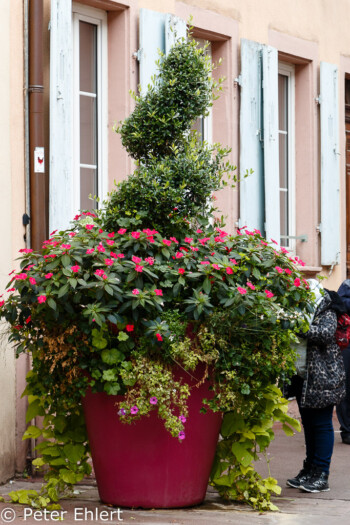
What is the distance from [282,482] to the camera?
636 cm

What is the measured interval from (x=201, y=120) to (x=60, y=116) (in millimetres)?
2207

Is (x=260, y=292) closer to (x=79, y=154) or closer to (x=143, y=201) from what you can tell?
(x=143, y=201)

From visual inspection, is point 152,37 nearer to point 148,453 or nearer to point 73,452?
point 73,452

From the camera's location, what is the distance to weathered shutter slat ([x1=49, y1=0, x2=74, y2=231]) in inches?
264

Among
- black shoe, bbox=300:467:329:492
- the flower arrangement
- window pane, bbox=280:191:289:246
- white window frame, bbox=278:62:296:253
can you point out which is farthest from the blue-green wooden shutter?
black shoe, bbox=300:467:329:492

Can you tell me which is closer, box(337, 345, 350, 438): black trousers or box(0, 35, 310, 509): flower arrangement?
box(0, 35, 310, 509): flower arrangement

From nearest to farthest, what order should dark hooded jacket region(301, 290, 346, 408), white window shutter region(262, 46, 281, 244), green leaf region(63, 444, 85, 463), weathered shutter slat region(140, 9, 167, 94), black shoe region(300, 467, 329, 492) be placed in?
green leaf region(63, 444, 85, 463) → dark hooded jacket region(301, 290, 346, 408) → black shoe region(300, 467, 329, 492) → weathered shutter slat region(140, 9, 167, 94) → white window shutter region(262, 46, 281, 244)

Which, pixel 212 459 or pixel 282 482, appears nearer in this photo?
pixel 212 459

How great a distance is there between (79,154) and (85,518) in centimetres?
311

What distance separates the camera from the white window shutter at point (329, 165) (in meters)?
9.77

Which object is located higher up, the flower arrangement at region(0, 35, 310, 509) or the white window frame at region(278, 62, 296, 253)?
the white window frame at region(278, 62, 296, 253)

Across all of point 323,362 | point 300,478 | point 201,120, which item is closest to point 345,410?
point 300,478

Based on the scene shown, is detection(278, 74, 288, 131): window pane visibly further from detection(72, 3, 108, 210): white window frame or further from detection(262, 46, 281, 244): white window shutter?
detection(72, 3, 108, 210): white window frame

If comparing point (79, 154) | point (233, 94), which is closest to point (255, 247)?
point (79, 154)
